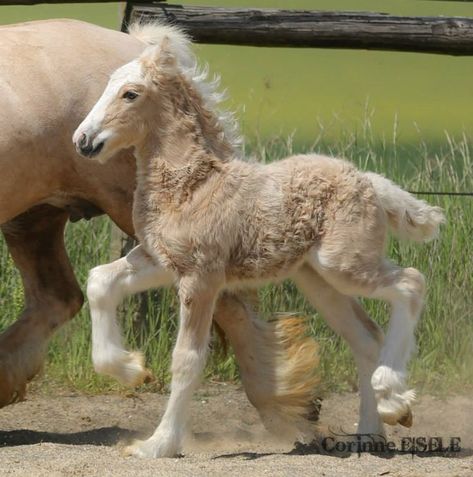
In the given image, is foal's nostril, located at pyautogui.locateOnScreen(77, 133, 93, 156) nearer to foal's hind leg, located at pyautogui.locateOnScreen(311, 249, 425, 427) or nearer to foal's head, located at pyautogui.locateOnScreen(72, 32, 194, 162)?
foal's head, located at pyautogui.locateOnScreen(72, 32, 194, 162)

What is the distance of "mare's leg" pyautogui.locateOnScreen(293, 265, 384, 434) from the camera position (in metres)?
4.77

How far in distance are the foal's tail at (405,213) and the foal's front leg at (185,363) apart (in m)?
0.76

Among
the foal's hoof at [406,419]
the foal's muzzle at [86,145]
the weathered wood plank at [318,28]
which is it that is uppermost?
the weathered wood plank at [318,28]

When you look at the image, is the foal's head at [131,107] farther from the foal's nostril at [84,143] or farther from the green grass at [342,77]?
the green grass at [342,77]

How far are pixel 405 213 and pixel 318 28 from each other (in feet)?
5.75

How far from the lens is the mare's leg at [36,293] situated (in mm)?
5473

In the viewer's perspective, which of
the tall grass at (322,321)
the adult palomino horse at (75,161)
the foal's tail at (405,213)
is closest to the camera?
the foal's tail at (405,213)

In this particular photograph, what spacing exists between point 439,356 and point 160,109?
101 inches

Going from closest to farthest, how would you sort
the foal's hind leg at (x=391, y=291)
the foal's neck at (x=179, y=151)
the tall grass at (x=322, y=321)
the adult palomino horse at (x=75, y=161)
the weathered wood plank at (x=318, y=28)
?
the foal's hind leg at (x=391, y=291)
the foal's neck at (x=179, y=151)
the adult palomino horse at (x=75, y=161)
the weathered wood plank at (x=318, y=28)
the tall grass at (x=322, y=321)

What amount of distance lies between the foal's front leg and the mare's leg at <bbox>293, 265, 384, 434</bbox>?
1.84 feet

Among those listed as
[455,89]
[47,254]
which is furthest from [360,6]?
[47,254]

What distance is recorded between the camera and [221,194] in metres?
4.50

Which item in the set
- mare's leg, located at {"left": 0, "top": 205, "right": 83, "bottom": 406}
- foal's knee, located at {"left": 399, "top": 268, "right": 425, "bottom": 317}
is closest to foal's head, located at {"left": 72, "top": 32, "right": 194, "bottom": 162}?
foal's knee, located at {"left": 399, "top": 268, "right": 425, "bottom": 317}

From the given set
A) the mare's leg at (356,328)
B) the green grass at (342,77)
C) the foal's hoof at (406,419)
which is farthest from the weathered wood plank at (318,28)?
the green grass at (342,77)
